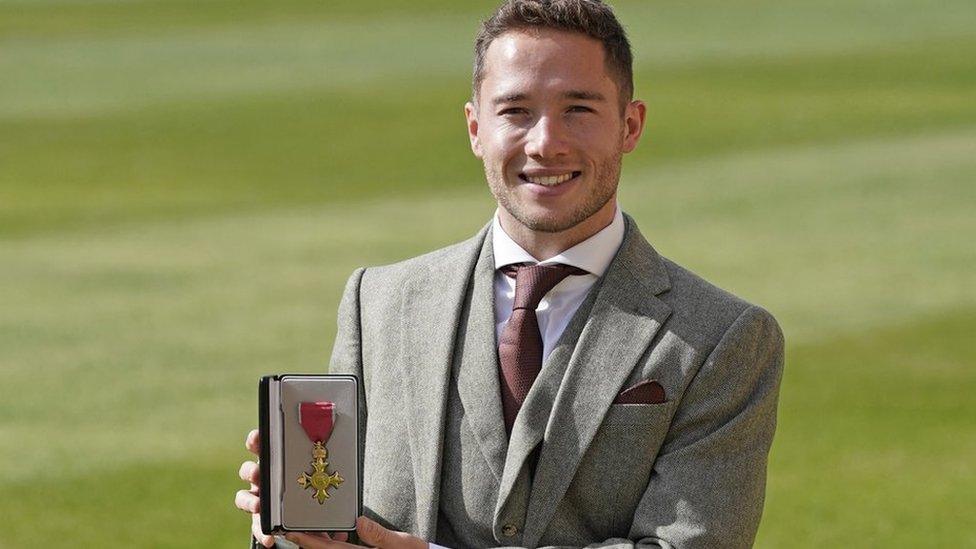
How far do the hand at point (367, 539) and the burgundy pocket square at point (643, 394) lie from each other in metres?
0.43

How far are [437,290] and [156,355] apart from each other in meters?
6.97

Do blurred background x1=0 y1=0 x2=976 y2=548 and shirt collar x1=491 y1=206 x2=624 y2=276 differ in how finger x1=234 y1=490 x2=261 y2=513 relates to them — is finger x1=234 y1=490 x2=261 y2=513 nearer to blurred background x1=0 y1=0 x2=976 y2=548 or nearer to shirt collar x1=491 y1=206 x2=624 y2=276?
shirt collar x1=491 y1=206 x2=624 y2=276

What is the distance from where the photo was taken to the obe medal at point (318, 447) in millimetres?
2896

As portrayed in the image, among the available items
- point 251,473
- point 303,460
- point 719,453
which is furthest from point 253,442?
point 719,453

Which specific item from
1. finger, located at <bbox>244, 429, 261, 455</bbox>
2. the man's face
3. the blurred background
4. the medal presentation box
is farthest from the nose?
the blurred background

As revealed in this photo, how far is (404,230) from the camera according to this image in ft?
41.9

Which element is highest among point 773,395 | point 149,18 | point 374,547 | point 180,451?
point 149,18

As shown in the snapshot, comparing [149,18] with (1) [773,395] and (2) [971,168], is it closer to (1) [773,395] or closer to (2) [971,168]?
(2) [971,168]

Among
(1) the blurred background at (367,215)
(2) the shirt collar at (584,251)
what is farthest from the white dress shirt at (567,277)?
(1) the blurred background at (367,215)

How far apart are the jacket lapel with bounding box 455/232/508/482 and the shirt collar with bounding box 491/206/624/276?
0.13 ft

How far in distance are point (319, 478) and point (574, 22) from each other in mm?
914

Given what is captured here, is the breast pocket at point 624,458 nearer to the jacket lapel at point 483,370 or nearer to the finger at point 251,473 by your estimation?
the jacket lapel at point 483,370

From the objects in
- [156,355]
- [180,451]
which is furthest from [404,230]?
[180,451]

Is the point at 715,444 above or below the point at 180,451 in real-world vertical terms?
above
